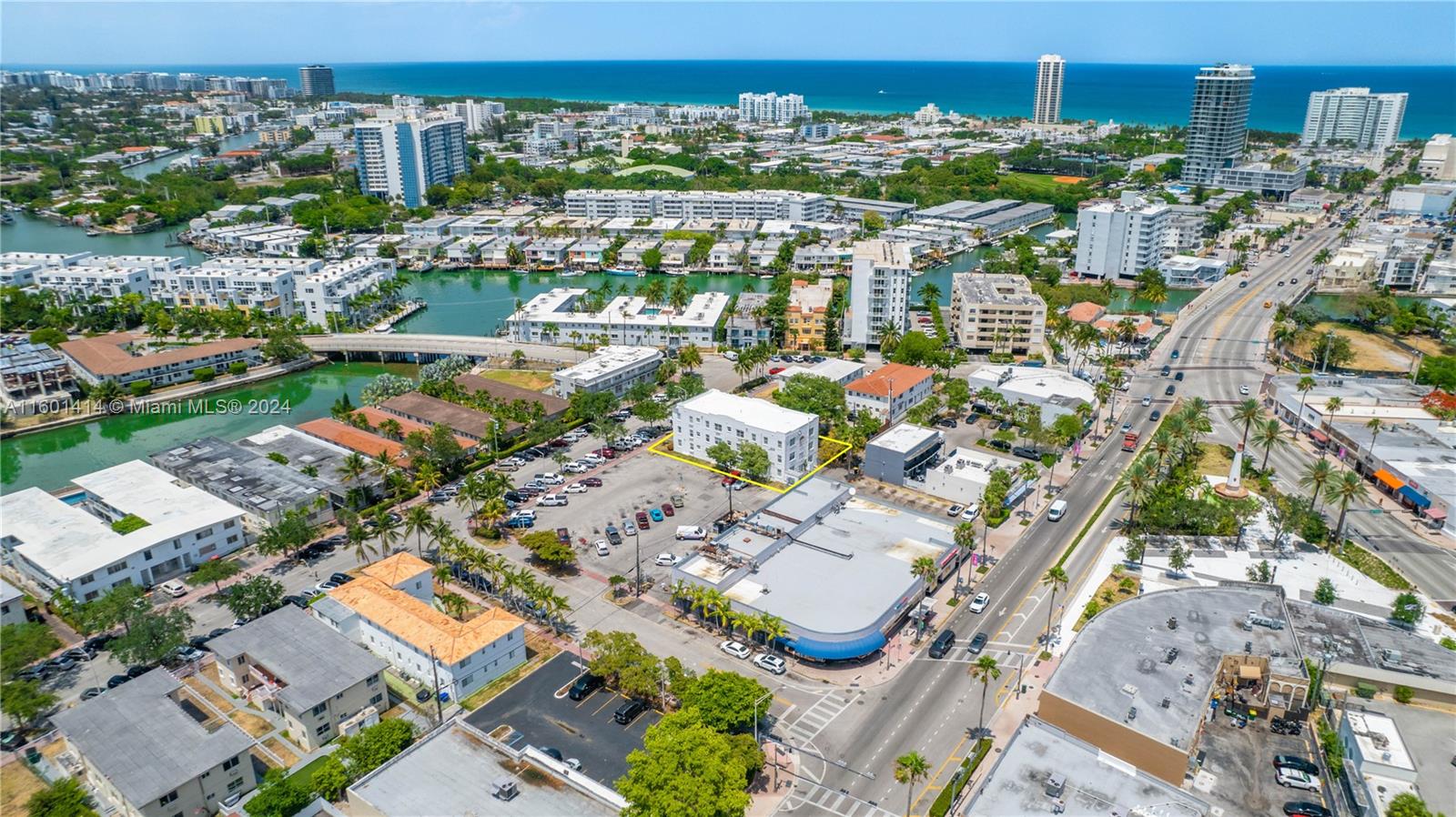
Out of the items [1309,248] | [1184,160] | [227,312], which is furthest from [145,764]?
[1184,160]

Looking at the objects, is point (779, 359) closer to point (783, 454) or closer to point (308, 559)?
point (783, 454)

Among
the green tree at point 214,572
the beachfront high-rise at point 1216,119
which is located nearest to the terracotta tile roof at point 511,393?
the green tree at point 214,572

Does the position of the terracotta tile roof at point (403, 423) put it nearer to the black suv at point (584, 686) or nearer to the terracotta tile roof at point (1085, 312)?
the black suv at point (584, 686)

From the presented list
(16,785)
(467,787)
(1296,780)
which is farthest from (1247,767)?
(16,785)

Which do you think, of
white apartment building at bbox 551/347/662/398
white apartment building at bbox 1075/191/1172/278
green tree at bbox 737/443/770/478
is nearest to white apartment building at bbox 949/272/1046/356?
white apartment building at bbox 551/347/662/398

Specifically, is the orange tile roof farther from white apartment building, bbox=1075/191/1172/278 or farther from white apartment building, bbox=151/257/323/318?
white apartment building, bbox=1075/191/1172/278

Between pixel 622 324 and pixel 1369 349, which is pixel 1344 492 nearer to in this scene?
pixel 1369 349
